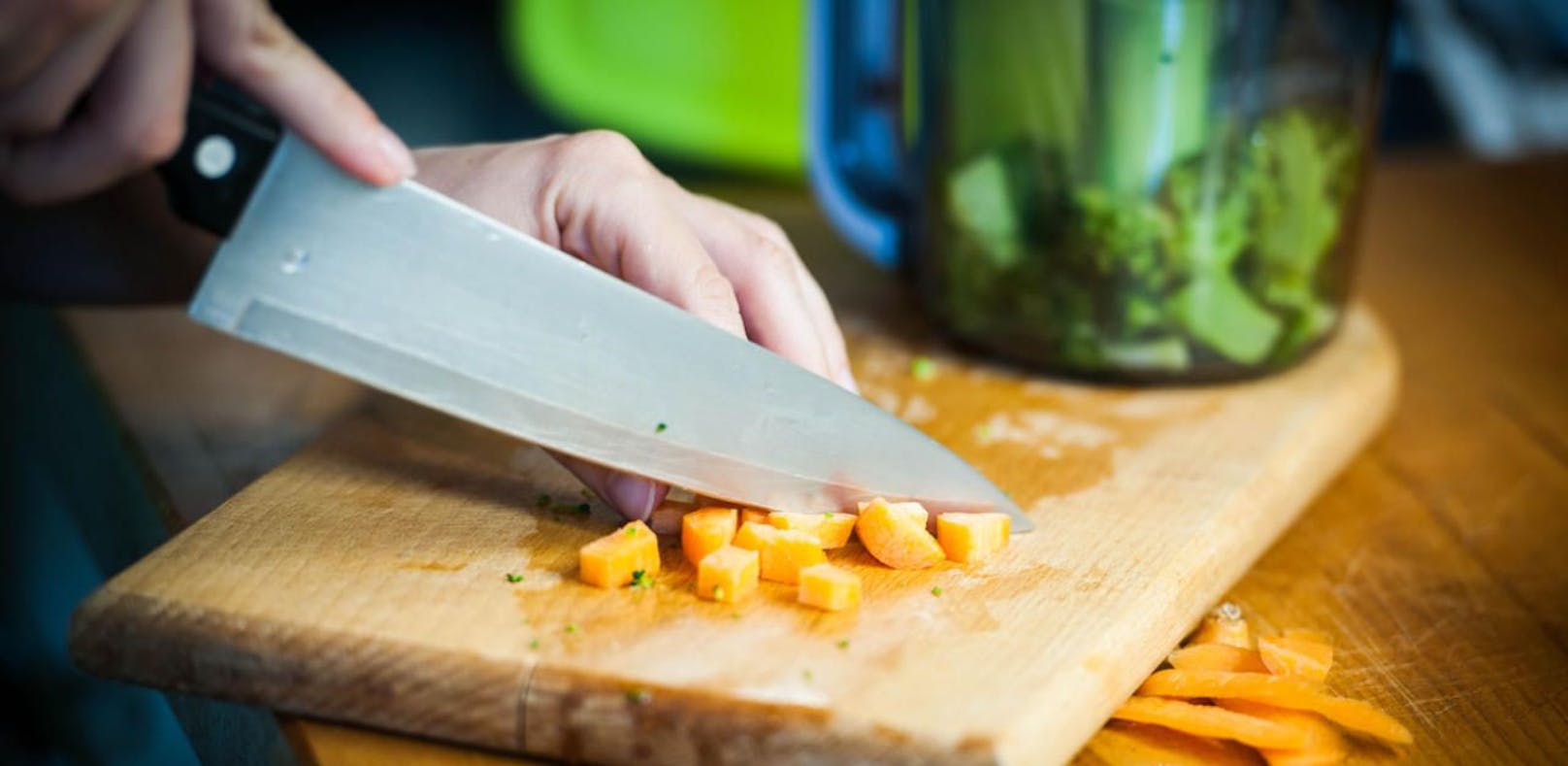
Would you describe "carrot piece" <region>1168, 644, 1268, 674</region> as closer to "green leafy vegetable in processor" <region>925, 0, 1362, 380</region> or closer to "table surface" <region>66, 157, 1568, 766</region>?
"table surface" <region>66, 157, 1568, 766</region>

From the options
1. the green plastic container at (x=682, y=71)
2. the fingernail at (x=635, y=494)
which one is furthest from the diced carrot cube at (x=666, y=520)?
the green plastic container at (x=682, y=71)

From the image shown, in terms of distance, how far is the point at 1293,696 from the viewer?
2.86 ft

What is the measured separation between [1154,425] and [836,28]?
0.58 m

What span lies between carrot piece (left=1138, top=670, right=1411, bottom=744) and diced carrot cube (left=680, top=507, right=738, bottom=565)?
0.31m

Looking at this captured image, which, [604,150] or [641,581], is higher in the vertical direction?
[604,150]

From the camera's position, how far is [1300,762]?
832mm

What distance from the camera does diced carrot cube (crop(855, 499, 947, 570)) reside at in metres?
0.95

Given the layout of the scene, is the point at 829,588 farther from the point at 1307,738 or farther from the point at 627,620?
the point at 1307,738

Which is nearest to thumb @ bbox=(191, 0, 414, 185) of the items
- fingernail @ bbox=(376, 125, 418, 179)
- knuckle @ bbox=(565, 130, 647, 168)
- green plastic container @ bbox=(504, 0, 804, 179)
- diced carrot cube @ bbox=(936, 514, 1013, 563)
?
fingernail @ bbox=(376, 125, 418, 179)

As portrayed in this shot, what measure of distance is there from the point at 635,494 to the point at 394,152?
282mm

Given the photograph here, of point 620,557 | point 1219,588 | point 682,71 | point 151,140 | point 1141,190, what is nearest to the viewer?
point 151,140

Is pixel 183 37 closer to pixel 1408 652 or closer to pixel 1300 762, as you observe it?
pixel 1300 762

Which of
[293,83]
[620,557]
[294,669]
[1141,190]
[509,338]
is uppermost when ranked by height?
[1141,190]

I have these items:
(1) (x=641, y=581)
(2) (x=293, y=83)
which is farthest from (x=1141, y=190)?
(2) (x=293, y=83)
